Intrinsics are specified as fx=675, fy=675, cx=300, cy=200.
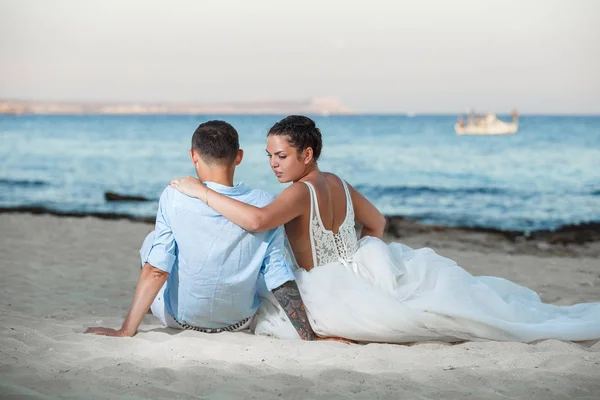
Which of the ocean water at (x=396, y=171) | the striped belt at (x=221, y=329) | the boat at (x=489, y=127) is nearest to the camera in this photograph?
the striped belt at (x=221, y=329)

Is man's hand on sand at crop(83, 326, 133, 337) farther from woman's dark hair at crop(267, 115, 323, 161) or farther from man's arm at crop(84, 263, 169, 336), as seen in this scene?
woman's dark hair at crop(267, 115, 323, 161)

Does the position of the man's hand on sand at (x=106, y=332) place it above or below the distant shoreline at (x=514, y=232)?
above

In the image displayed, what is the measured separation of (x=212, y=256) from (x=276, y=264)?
38 cm

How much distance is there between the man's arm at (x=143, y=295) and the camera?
12.7 ft

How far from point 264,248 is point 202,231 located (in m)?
0.38

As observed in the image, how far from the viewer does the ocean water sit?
15.6m

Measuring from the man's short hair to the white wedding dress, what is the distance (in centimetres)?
54

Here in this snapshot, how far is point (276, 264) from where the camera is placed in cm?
396

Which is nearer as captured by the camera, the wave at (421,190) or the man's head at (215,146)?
the man's head at (215,146)

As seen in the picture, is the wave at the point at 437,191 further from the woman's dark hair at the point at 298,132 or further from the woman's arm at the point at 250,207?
the woman's arm at the point at 250,207

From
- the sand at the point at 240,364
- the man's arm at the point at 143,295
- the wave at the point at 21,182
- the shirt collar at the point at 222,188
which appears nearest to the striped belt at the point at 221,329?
the sand at the point at 240,364

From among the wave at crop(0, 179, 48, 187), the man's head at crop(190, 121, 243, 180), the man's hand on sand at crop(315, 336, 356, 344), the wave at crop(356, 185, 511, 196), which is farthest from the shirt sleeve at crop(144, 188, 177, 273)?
the wave at crop(0, 179, 48, 187)

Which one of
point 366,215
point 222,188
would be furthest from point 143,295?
point 366,215

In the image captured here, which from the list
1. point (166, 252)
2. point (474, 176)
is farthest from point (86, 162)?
point (166, 252)
